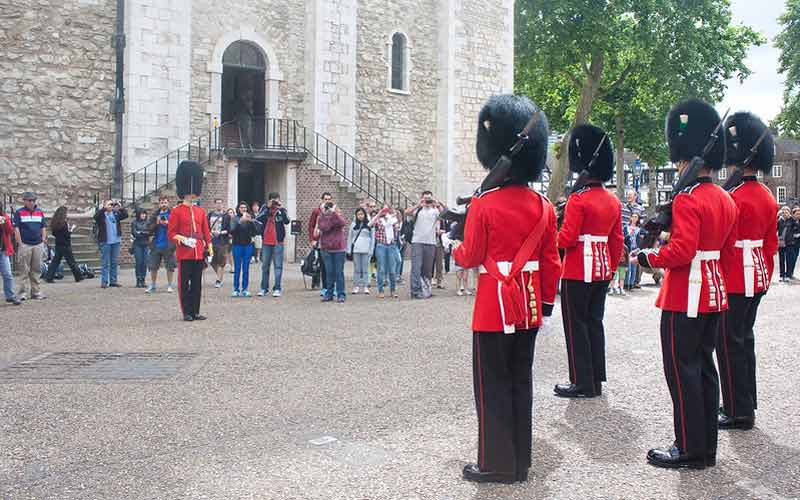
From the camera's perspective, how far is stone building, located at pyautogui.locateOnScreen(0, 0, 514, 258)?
2069 cm

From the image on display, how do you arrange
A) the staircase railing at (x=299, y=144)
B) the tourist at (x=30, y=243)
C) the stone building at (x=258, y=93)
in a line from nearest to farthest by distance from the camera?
1. the tourist at (x=30, y=243)
2. the stone building at (x=258, y=93)
3. the staircase railing at (x=299, y=144)

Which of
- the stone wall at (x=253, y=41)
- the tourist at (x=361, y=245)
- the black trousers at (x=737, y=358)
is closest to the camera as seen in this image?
the black trousers at (x=737, y=358)

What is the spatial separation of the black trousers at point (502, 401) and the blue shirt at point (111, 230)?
1281cm

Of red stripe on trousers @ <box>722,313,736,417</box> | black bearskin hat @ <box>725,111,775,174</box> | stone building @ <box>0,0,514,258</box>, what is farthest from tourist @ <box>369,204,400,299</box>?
red stripe on trousers @ <box>722,313,736,417</box>

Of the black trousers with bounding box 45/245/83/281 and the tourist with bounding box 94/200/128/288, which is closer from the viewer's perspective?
the tourist with bounding box 94/200/128/288

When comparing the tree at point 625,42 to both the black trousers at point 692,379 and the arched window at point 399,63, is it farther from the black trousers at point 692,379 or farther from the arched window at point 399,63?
the black trousers at point 692,379

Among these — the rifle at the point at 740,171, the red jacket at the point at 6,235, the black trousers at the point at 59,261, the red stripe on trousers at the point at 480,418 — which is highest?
the rifle at the point at 740,171

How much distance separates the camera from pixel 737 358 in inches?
243

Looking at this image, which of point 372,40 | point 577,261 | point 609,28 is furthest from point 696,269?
point 609,28

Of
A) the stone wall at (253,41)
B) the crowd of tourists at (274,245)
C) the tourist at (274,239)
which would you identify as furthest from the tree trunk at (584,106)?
the tourist at (274,239)

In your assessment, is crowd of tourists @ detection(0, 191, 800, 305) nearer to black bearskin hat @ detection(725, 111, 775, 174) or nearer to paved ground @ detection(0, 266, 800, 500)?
paved ground @ detection(0, 266, 800, 500)

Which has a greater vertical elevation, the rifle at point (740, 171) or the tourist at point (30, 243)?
the rifle at point (740, 171)

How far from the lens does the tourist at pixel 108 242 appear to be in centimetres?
1636

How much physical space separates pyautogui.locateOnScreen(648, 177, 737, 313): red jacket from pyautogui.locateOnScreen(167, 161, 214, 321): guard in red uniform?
760cm
